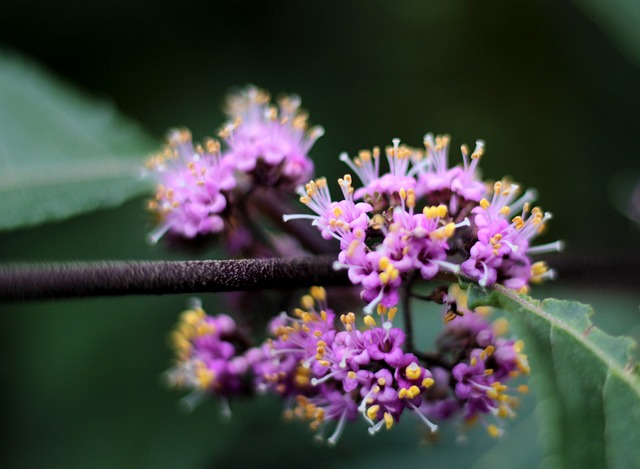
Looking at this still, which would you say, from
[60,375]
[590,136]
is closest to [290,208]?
[60,375]

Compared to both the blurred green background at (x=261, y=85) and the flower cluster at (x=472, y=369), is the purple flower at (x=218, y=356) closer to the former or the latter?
the flower cluster at (x=472, y=369)

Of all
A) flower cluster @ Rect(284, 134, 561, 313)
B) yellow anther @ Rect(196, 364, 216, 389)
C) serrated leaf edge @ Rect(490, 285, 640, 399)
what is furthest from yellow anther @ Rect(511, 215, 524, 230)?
yellow anther @ Rect(196, 364, 216, 389)

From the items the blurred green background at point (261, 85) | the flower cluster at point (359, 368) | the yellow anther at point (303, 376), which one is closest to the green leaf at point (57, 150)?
the blurred green background at point (261, 85)

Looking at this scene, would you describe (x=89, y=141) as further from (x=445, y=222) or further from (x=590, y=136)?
(x=590, y=136)

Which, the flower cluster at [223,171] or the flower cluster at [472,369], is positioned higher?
the flower cluster at [223,171]

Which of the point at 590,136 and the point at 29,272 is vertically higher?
the point at 590,136

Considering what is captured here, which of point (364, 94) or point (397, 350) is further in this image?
point (364, 94)
